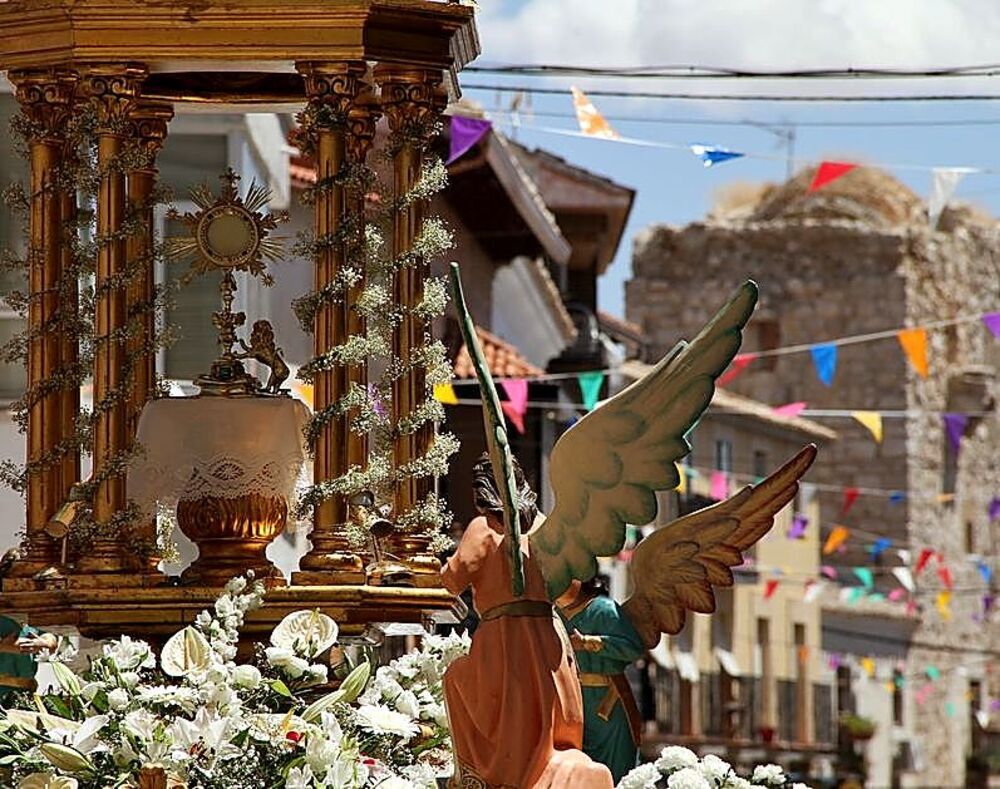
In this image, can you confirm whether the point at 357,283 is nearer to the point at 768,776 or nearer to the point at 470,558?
the point at 470,558

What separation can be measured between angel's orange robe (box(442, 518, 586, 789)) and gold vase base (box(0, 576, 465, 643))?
35.0 inches

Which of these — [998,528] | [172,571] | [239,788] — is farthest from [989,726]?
[239,788]

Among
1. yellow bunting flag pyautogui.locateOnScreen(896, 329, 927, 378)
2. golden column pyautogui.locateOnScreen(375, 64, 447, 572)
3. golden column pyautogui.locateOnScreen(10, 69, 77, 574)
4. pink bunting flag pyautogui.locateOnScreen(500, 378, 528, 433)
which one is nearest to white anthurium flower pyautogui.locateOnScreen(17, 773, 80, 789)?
golden column pyautogui.locateOnScreen(10, 69, 77, 574)

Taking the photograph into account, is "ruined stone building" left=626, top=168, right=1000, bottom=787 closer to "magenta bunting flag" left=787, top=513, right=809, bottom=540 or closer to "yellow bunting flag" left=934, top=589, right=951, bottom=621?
"yellow bunting flag" left=934, top=589, right=951, bottom=621

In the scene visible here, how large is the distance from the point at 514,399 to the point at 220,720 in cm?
1876

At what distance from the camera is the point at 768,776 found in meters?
11.5

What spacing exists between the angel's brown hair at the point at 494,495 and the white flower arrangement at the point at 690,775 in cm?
83

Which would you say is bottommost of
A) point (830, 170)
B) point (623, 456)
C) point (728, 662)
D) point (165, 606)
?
point (728, 662)

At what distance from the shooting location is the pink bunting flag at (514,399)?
94.7 feet

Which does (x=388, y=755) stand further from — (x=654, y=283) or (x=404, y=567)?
(x=654, y=283)

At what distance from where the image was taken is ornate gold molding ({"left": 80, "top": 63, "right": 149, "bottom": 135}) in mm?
12219

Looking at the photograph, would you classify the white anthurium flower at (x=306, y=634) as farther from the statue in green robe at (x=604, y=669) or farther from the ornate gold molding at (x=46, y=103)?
the ornate gold molding at (x=46, y=103)

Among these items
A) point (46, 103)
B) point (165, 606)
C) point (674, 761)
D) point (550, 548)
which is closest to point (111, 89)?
point (46, 103)

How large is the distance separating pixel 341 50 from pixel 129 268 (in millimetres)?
1009
